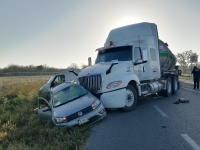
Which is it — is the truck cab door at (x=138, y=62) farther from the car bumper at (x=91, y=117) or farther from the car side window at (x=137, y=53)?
the car bumper at (x=91, y=117)

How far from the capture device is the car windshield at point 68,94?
629cm

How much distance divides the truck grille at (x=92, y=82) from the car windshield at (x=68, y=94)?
37cm

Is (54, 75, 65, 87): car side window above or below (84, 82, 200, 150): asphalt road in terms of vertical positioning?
above

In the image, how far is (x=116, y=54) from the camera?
8180 millimetres

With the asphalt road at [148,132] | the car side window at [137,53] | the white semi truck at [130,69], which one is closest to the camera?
the asphalt road at [148,132]

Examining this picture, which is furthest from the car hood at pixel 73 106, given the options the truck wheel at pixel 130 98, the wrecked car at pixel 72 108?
the truck wheel at pixel 130 98

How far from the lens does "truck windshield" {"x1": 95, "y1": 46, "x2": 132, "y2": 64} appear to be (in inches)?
310

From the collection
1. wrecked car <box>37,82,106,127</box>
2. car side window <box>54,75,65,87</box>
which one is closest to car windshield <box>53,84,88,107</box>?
wrecked car <box>37,82,106,127</box>

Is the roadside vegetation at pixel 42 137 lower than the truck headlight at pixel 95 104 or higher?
lower

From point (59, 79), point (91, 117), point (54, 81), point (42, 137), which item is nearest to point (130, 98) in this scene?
point (91, 117)

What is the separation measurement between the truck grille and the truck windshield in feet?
5.32

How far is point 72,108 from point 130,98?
2615mm

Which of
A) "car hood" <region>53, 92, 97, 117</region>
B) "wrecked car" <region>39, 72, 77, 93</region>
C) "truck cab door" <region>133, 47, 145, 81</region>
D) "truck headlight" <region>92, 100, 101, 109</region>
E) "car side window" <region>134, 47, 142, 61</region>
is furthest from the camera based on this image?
"wrecked car" <region>39, 72, 77, 93</region>

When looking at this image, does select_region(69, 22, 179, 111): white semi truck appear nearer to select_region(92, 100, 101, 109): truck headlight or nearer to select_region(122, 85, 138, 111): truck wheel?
select_region(122, 85, 138, 111): truck wheel
